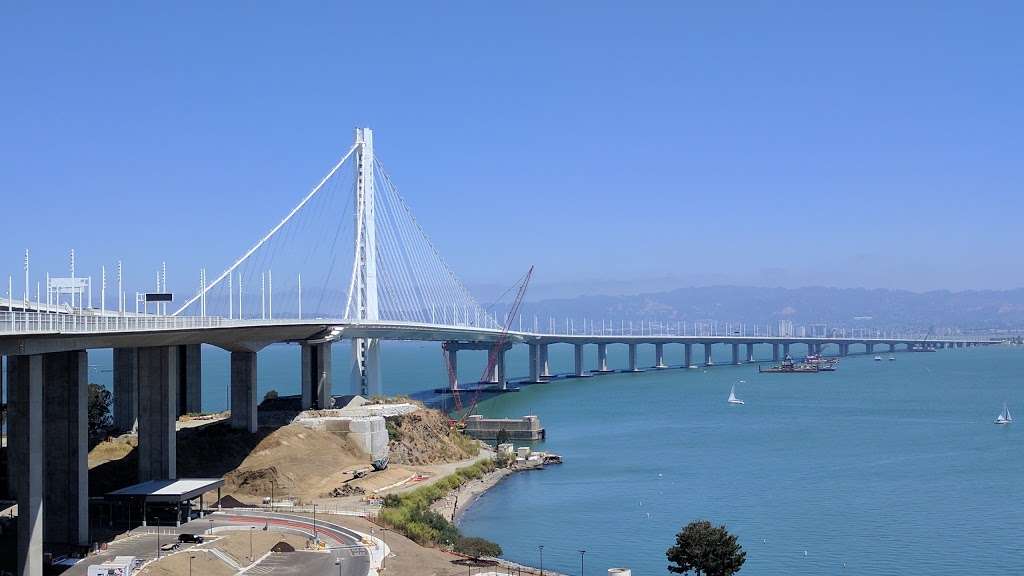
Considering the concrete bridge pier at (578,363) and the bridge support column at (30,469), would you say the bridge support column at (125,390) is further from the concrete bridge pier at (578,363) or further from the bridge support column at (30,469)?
the concrete bridge pier at (578,363)

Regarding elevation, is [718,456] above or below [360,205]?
below

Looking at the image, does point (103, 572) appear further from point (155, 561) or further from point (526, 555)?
point (526, 555)

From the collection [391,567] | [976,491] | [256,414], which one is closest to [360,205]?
[256,414]

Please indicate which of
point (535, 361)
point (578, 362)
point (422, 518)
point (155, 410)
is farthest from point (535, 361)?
point (155, 410)

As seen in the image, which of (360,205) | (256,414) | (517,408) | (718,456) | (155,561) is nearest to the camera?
(155,561)

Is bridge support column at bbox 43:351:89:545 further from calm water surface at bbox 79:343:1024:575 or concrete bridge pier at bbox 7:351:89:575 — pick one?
calm water surface at bbox 79:343:1024:575

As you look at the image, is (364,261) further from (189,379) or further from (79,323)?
(79,323)
